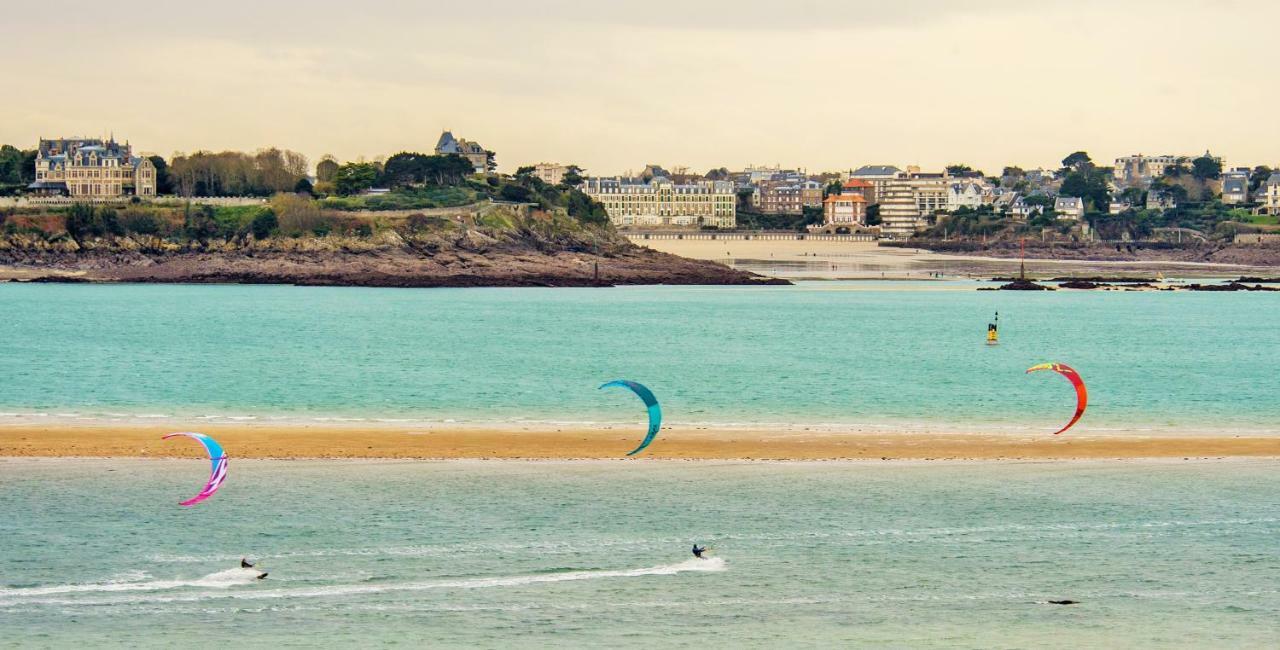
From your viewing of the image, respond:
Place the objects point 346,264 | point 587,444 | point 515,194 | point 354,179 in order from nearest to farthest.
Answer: point 587,444
point 346,264
point 354,179
point 515,194

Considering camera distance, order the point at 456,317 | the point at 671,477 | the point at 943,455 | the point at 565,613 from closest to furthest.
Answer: the point at 565,613
the point at 671,477
the point at 943,455
the point at 456,317

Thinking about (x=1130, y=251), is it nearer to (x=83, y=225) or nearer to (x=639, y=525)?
(x=83, y=225)

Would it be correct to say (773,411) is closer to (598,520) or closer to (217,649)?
(598,520)

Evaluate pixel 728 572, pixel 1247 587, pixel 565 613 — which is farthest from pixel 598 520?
pixel 1247 587

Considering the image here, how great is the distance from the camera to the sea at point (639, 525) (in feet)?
58.8

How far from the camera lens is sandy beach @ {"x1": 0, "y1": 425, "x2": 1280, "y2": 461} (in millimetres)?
29359

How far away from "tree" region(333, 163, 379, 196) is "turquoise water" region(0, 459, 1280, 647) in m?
114

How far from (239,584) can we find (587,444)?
12229mm

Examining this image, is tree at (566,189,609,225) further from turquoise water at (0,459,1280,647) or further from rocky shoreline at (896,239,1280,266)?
turquoise water at (0,459,1280,647)

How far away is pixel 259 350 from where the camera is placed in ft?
180

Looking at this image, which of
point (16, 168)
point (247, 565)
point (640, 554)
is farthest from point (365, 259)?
point (247, 565)

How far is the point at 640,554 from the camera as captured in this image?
2114cm

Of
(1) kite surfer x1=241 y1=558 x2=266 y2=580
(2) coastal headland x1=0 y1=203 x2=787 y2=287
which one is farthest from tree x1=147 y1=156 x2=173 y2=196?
(1) kite surfer x1=241 y1=558 x2=266 y2=580

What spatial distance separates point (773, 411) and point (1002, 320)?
1802 inches
